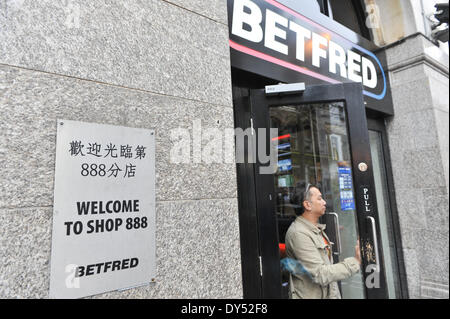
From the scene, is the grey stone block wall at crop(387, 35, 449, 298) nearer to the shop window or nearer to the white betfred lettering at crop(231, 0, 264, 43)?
the shop window

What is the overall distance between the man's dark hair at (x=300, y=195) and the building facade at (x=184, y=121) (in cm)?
10

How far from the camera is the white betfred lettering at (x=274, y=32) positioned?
2.58 meters

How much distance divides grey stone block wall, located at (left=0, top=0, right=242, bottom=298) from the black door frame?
Answer: 1.47 ft

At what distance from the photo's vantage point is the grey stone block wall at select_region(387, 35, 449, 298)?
11.8 feet

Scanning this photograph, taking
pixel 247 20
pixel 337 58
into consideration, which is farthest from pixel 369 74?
pixel 247 20

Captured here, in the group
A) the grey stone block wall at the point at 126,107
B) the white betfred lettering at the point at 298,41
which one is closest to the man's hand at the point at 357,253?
the grey stone block wall at the point at 126,107

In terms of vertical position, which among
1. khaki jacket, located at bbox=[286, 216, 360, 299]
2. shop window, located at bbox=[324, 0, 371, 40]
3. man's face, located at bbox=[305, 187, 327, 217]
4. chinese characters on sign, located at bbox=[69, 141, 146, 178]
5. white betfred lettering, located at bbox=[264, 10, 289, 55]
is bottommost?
khaki jacket, located at bbox=[286, 216, 360, 299]

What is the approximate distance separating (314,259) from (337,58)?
2360 millimetres

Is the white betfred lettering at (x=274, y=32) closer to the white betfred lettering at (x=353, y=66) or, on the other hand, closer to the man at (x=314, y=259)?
the white betfred lettering at (x=353, y=66)

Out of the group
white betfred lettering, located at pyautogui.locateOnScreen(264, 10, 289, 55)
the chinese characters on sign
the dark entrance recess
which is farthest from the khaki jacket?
white betfred lettering, located at pyautogui.locateOnScreen(264, 10, 289, 55)

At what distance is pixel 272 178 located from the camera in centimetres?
239

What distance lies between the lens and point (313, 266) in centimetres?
225

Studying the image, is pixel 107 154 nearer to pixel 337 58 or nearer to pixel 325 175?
pixel 325 175

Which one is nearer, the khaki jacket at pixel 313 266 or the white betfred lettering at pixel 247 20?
the khaki jacket at pixel 313 266
